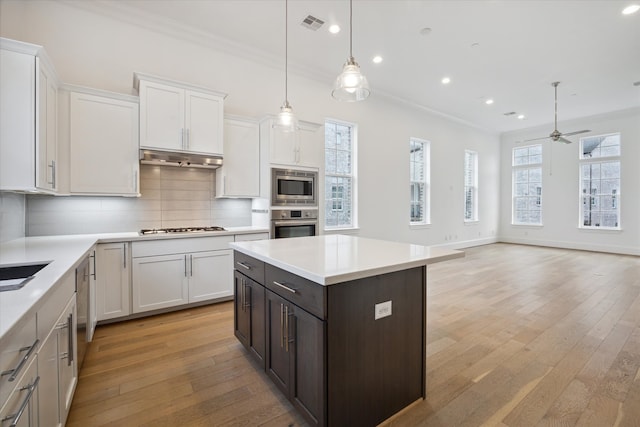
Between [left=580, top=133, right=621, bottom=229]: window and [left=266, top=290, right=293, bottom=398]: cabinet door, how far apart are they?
9.21m

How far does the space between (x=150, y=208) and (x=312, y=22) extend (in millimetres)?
2984

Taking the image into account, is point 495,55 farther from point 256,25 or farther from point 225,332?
point 225,332

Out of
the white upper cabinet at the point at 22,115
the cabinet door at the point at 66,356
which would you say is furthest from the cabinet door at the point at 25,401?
the white upper cabinet at the point at 22,115

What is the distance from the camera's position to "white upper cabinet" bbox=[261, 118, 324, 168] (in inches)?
152

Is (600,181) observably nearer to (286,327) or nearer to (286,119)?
(286,119)

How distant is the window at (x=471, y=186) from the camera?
8.24 metres

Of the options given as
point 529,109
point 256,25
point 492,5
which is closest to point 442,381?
point 492,5

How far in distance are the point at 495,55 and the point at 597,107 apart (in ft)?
14.6

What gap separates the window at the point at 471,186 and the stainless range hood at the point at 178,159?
702 centimetres

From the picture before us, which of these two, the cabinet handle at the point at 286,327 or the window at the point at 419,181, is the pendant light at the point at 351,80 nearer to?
the cabinet handle at the point at 286,327

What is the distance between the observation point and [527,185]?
28.7ft

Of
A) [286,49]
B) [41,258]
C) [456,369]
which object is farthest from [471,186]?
[41,258]

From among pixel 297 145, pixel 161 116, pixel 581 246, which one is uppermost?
pixel 161 116

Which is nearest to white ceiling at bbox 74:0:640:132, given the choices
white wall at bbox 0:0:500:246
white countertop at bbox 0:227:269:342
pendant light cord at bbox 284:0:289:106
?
pendant light cord at bbox 284:0:289:106
